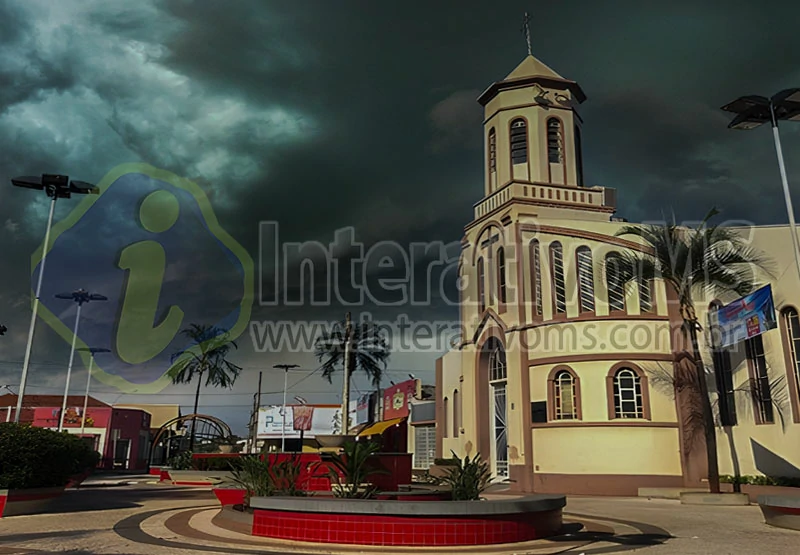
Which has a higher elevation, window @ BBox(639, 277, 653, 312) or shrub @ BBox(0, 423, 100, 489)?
window @ BBox(639, 277, 653, 312)

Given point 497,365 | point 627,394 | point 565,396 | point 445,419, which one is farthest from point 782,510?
point 445,419

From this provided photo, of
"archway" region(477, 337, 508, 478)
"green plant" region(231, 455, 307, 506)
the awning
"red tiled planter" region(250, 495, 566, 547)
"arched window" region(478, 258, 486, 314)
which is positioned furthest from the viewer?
the awning

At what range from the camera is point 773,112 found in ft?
54.6

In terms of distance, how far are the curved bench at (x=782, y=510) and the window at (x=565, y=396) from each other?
11253mm

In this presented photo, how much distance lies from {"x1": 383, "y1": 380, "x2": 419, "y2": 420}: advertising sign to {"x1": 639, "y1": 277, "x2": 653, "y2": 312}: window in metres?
22.7

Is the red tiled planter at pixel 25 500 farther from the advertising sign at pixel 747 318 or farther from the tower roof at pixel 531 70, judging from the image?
the tower roof at pixel 531 70

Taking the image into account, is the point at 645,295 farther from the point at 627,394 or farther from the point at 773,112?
the point at 773,112

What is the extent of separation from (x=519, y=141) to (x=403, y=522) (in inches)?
1022

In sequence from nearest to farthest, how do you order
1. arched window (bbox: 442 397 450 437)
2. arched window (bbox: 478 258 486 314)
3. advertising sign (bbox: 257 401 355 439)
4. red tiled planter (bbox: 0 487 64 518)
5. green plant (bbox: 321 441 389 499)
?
green plant (bbox: 321 441 389 499), red tiled planter (bbox: 0 487 64 518), arched window (bbox: 478 258 486 314), arched window (bbox: 442 397 450 437), advertising sign (bbox: 257 401 355 439)

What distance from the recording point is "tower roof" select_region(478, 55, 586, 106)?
33469 millimetres

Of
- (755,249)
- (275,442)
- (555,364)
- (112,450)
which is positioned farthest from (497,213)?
(275,442)

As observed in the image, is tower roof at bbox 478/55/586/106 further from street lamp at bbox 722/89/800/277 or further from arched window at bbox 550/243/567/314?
street lamp at bbox 722/89/800/277

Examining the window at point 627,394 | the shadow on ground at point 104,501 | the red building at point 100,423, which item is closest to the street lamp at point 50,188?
the shadow on ground at point 104,501

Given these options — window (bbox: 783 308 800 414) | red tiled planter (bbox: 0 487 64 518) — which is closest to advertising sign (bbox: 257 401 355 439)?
window (bbox: 783 308 800 414)
